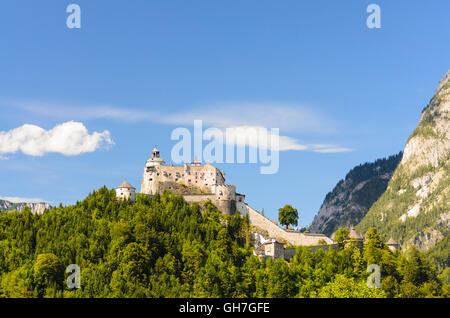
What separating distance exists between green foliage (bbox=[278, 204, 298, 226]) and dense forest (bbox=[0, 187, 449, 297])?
20107mm

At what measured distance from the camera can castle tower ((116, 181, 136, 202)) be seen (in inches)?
6403

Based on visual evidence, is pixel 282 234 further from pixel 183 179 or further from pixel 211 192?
pixel 183 179

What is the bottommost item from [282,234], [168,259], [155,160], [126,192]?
[168,259]

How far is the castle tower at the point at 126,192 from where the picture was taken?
534 feet

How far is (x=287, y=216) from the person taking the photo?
585 ft

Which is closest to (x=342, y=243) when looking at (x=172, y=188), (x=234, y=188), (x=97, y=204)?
(x=234, y=188)

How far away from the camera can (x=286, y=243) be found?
160 m

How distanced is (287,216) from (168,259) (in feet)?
158

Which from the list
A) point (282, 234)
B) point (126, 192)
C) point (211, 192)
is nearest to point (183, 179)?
point (211, 192)

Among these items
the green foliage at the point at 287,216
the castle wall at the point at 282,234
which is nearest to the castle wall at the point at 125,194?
the castle wall at the point at 282,234

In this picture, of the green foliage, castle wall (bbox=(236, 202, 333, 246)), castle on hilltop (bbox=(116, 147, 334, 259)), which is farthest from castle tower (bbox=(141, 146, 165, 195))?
the green foliage

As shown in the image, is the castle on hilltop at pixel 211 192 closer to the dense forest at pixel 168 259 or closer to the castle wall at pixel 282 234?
the castle wall at pixel 282 234
